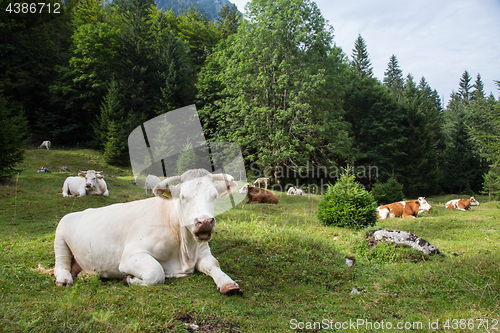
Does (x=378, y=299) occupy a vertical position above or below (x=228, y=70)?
below

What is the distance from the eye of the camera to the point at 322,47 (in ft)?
76.8

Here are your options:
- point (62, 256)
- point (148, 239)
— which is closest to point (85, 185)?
point (62, 256)

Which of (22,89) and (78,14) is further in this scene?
(78,14)

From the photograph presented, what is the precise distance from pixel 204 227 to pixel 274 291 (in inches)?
63.5

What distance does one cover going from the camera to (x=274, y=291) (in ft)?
13.5

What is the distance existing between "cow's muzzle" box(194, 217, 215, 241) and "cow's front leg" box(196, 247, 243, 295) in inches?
29.0

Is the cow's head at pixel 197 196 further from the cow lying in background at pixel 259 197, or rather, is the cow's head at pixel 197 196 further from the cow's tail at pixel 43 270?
the cow lying in background at pixel 259 197

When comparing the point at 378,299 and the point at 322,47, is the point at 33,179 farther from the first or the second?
the point at 322,47

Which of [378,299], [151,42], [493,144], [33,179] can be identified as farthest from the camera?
[151,42]

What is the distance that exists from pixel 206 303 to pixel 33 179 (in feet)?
54.0

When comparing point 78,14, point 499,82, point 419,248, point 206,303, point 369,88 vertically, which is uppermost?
point 78,14

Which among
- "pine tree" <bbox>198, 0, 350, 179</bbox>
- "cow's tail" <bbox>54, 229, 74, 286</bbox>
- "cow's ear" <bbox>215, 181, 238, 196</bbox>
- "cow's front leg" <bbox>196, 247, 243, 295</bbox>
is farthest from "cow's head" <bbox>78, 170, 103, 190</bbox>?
"pine tree" <bbox>198, 0, 350, 179</bbox>

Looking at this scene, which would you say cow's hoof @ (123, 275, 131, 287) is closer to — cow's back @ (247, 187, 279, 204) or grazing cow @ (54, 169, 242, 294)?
grazing cow @ (54, 169, 242, 294)

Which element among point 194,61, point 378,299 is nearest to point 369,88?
point 194,61
